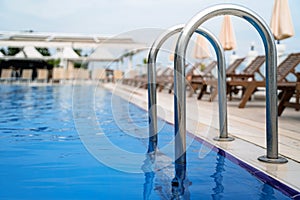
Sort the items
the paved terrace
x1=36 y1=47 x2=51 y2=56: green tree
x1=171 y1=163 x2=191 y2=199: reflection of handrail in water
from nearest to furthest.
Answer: x1=171 y1=163 x2=191 y2=199: reflection of handrail in water
the paved terrace
x1=36 y1=47 x2=51 y2=56: green tree

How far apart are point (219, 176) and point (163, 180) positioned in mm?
324

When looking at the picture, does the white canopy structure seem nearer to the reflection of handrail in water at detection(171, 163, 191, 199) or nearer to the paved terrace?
the paved terrace

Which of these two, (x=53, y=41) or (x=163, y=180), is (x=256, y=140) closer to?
(x=163, y=180)

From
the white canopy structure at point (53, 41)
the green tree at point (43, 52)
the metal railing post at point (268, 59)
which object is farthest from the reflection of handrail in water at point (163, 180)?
the green tree at point (43, 52)

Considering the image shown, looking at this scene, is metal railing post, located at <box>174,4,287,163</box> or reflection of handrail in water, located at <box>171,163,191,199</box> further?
metal railing post, located at <box>174,4,287,163</box>

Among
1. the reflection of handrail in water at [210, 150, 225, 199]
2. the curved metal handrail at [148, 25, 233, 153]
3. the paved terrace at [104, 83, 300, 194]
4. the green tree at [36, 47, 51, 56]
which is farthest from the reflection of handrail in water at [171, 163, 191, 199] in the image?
the green tree at [36, 47, 51, 56]

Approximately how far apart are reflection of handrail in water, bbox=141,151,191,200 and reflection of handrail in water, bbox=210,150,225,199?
135 millimetres

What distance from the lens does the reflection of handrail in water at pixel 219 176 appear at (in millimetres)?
1653

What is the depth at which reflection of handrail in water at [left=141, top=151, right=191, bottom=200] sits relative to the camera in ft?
5.45

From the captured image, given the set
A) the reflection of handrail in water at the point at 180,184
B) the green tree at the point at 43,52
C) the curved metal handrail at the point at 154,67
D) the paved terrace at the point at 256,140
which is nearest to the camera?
the reflection of handrail in water at the point at 180,184

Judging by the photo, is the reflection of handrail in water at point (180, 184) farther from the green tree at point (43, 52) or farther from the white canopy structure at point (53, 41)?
the green tree at point (43, 52)

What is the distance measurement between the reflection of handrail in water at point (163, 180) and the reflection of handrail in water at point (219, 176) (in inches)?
5.3

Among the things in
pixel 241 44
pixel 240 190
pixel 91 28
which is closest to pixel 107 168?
pixel 240 190

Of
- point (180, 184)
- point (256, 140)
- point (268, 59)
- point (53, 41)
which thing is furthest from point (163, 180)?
point (53, 41)
